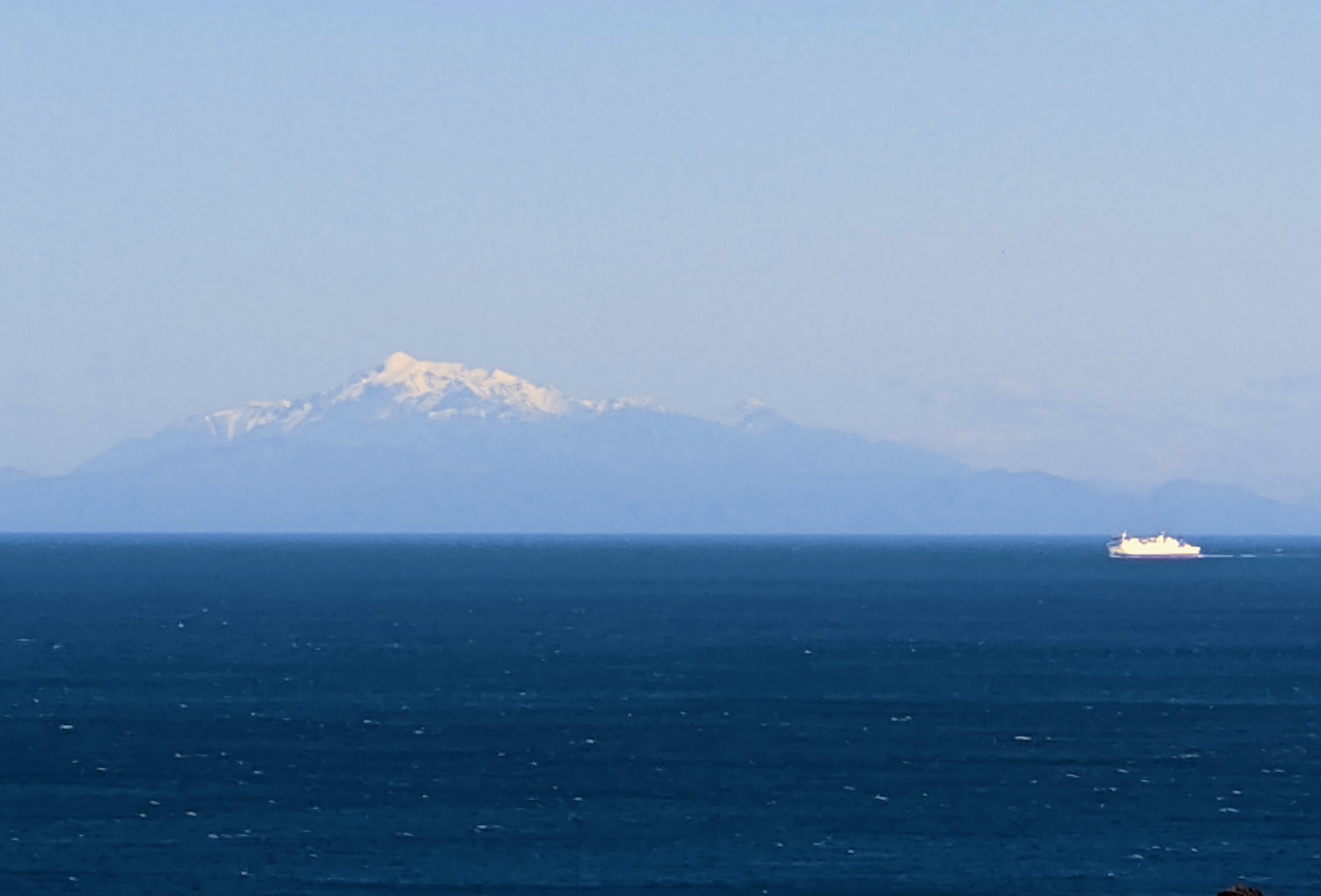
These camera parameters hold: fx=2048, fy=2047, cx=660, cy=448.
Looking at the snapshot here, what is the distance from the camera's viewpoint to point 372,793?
9256 centimetres

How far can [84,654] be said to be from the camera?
6555 inches

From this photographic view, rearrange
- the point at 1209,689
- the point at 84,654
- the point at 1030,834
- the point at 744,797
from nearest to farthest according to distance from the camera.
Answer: the point at 1030,834 → the point at 744,797 → the point at 1209,689 → the point at 84,654

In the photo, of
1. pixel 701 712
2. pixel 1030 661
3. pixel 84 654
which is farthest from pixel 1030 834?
pixel 84 654

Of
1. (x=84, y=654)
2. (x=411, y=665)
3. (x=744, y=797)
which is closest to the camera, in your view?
(x=744, y=797)

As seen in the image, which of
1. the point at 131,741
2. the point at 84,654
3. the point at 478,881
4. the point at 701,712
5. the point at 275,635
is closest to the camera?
the point at 478,881

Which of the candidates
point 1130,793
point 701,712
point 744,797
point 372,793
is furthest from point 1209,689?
point 372,793

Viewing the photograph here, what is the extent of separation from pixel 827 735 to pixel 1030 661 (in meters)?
53.5

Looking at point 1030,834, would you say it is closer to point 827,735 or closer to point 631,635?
point 827,735

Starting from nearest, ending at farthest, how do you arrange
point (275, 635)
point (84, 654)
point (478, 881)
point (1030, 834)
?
1. point (478, 881)
2. point (1030, 834)
3. point (84, 654)
4. point (275, 635)

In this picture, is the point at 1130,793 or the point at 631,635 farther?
the point at 631,635

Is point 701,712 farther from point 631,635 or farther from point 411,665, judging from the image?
point 631,635

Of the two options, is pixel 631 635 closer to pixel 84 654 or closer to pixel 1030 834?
pixel 84 654

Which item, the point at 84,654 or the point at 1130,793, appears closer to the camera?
the point at 1130,793

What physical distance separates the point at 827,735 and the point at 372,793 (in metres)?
29.7
